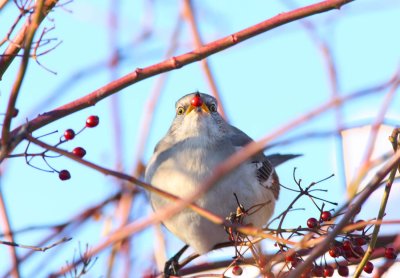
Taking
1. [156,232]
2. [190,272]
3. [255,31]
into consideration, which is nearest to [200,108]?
[156,232]

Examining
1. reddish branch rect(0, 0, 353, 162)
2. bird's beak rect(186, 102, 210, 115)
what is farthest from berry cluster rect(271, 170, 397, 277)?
bird's beak rect(186, 102, 210, 115)

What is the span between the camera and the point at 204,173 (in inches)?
156

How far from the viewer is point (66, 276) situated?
7.50ft

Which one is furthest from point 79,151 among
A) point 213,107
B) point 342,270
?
point 213,107

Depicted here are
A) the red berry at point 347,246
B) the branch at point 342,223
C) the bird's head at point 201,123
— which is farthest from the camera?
the bird's head at point 201,123

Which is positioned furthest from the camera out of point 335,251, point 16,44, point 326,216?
point 335,251

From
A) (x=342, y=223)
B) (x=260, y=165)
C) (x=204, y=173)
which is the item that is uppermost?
(x=260, y=165)

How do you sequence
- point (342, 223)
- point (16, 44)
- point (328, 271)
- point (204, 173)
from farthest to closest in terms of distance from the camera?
point (204, 173) → point (328, 271) → point (16, 44) → point (342, 223)

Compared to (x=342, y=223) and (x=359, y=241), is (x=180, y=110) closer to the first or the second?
(x=359, y=241)

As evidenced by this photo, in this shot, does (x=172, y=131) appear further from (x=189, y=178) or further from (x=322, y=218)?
(x=322, y=218)

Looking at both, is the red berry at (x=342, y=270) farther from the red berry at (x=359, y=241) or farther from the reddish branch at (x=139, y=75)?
the reddish branch at (x=139, y=75)

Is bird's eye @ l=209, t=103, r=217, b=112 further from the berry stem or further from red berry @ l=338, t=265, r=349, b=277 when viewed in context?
the berry stem

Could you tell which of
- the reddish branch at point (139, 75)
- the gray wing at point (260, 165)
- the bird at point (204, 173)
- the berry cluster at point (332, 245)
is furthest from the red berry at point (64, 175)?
the gray wing at point (260, 165)

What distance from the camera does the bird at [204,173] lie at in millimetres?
3879
